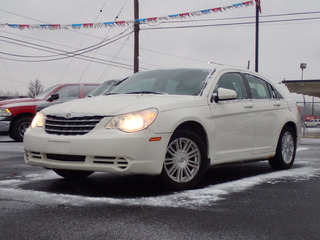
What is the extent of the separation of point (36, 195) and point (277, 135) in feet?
12.5

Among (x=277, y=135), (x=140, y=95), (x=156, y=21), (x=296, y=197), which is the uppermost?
(x=156, y=21)

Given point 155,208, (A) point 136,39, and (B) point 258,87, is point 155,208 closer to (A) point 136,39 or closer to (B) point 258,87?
(B) point 258,87

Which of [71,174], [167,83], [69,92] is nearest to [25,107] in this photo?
[69,92]

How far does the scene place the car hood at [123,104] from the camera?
204 inches

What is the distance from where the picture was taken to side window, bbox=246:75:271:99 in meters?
6.99

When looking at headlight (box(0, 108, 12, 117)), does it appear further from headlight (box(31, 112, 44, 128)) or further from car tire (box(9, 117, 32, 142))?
headlight (box(31, 112, 44, 128))

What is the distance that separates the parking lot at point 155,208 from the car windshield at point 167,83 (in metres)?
1.17

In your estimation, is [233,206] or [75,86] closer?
[233,206]

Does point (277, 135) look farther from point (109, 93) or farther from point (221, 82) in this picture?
point (109, 93)

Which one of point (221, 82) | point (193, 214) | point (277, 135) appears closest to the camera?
point (193, 214)

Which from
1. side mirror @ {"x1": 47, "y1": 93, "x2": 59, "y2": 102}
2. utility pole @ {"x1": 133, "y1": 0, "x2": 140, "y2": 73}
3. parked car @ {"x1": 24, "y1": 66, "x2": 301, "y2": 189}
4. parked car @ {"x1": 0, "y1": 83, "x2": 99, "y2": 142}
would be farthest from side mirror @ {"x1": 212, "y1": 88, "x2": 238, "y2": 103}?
utility pole @ {"x1": 133, "y1": 0, "x2": 140, "y2": 73}

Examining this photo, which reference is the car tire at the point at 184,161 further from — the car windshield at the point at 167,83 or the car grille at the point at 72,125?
the car grille at the point at 72,125

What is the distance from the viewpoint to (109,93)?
21.7 ft

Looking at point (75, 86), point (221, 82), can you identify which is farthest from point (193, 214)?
point (75, 86)
